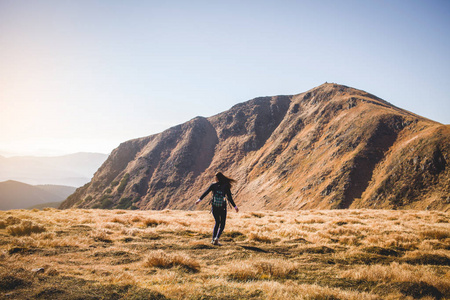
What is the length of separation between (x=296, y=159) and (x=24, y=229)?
70321 millimetres

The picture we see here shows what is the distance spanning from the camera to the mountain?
1795 inches

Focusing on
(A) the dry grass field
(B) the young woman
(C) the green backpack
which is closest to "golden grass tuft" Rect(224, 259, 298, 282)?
(A) the dry grass field

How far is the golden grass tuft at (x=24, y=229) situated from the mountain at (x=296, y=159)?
49785 mm

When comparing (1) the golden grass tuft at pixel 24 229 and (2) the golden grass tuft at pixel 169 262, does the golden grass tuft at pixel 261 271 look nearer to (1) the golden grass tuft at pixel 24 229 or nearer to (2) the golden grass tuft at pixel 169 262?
(2) the golden grass tuft at pixel 169 262

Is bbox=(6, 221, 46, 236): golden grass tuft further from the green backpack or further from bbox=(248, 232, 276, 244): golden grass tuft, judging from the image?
bbox=(248, 232, 276, 244): golden grass tuft

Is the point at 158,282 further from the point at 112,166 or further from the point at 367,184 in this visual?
the point at 112,166

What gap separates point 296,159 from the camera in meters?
72.9

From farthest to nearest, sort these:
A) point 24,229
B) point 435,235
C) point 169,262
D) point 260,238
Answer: point 260,238 < point 435,235 < point 24,229 < point 169,262

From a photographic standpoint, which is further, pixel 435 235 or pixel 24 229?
pixel 435 235

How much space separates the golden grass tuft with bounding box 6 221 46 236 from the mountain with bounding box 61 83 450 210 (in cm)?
4978

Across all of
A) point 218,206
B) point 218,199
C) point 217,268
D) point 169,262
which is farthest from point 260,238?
point 169,262

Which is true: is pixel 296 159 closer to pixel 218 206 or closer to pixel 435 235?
pixel 435 235

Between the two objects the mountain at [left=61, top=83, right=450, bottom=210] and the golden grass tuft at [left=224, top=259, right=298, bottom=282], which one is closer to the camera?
the golden grass tuft at [left=224, top=259, right=298, bottom=282]

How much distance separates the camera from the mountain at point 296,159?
150ft
